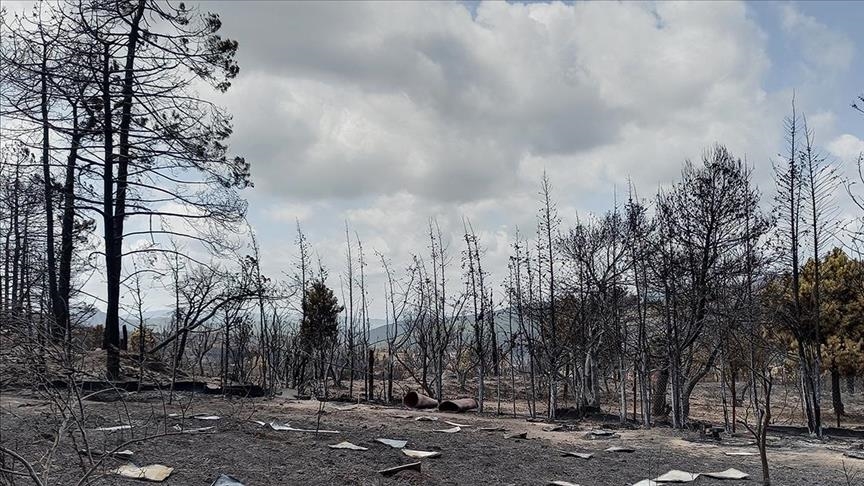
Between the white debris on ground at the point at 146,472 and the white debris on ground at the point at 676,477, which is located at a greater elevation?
the white debris on ground at the point at 146,472

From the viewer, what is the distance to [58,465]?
20.0 feet

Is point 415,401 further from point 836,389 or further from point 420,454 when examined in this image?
point 836,389

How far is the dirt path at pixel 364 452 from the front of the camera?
6.66m

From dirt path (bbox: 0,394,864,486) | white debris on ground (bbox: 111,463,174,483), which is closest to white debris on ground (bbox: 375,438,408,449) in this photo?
dirt path (bbox: 0,394,864,486)

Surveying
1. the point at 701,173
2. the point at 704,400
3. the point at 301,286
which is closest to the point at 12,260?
the point at 301,286

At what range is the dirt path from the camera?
6.66 m

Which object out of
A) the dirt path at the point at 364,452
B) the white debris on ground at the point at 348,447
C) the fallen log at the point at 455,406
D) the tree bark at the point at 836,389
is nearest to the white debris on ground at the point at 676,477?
the dirt path at the point at 364,452

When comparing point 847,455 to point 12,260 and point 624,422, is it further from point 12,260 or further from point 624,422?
point 12,260

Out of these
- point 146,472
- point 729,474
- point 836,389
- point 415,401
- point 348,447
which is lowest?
point 836,389

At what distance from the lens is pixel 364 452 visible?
7.78 m

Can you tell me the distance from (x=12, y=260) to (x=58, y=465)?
10.9 meters

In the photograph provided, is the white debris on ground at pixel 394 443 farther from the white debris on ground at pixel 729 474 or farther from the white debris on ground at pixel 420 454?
the white debris on ground at pixel 729 474

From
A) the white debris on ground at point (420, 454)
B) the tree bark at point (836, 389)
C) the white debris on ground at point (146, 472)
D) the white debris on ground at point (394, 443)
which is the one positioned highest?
the white debris on ground at point (146, 472)

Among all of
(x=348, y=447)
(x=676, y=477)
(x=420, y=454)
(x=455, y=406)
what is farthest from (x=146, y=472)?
(x=455, y=406)
